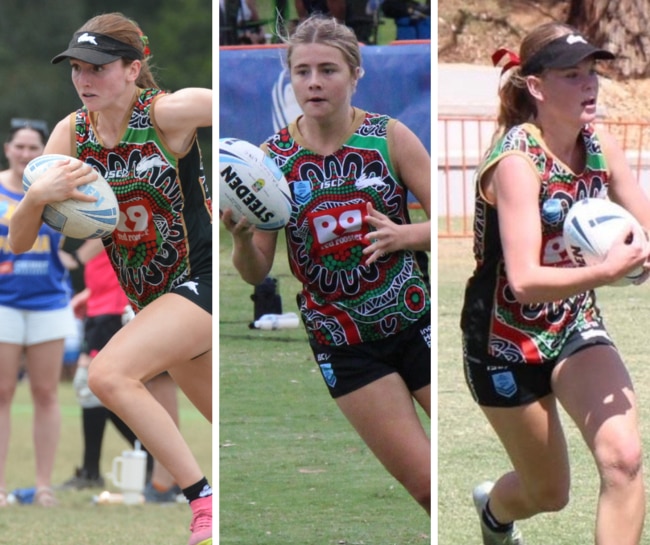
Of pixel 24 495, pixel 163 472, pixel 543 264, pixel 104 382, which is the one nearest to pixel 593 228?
pixel 543 264

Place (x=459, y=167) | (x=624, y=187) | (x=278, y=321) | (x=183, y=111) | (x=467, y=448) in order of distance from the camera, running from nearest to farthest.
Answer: (x=624, y=187) < (x=183, y=111) < (x=278, y=321) < (x=467, y=448) < (x=459, y=167)

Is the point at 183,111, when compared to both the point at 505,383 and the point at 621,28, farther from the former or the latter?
the point at 621,28

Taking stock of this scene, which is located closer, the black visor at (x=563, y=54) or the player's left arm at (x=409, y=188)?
the black visor at (x=563, y=54)

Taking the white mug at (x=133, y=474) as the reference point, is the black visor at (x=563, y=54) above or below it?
above

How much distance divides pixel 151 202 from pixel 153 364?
41 cm

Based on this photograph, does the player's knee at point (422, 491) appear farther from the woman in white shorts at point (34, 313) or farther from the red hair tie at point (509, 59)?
the woman in white shorts at point (34, 313)

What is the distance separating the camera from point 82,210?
10.7 feet

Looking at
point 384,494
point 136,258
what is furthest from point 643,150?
point 136,258

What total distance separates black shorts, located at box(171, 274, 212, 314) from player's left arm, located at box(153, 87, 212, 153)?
1.18 feet

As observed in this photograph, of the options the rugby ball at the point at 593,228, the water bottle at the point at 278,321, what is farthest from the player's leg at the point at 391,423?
the rugby ball at the point at 593,228

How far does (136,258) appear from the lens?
349 cm

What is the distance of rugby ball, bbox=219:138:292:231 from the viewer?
127 inches

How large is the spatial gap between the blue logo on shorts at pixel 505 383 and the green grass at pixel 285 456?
0.67 m

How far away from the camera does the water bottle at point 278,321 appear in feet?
11.7
